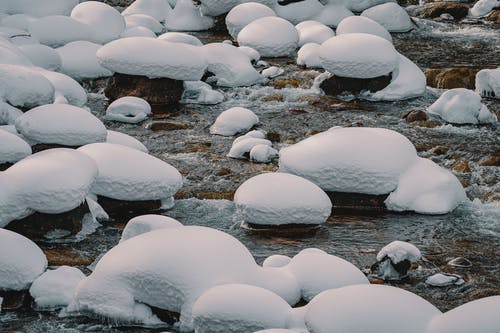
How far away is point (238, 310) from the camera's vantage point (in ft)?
18.4

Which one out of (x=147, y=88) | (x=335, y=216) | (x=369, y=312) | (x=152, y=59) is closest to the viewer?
(x=369, y=312)

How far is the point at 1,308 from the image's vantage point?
6.39 m

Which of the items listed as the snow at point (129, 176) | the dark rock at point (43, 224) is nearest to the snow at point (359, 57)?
the snow at point (129, 176)

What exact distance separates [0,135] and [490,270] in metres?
4.43

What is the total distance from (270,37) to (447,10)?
4.74 meters

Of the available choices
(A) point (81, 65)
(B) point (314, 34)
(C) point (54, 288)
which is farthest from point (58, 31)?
(C) point (54, 288)

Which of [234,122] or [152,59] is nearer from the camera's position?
[234,122]

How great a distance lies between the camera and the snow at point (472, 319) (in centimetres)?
512

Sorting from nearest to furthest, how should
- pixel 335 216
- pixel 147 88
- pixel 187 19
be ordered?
pixel 335 216 → pixel 147 88 → pixel 187 19

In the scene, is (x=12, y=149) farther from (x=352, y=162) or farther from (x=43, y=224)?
(x=352, y=162)

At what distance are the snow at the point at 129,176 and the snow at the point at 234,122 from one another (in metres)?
2.45

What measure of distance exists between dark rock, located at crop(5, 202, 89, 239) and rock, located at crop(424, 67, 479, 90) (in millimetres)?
6481

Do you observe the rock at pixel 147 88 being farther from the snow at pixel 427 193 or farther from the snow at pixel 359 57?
the snow at pixel 427 193

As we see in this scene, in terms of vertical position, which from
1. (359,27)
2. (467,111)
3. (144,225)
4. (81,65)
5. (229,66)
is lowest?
(81,65)
